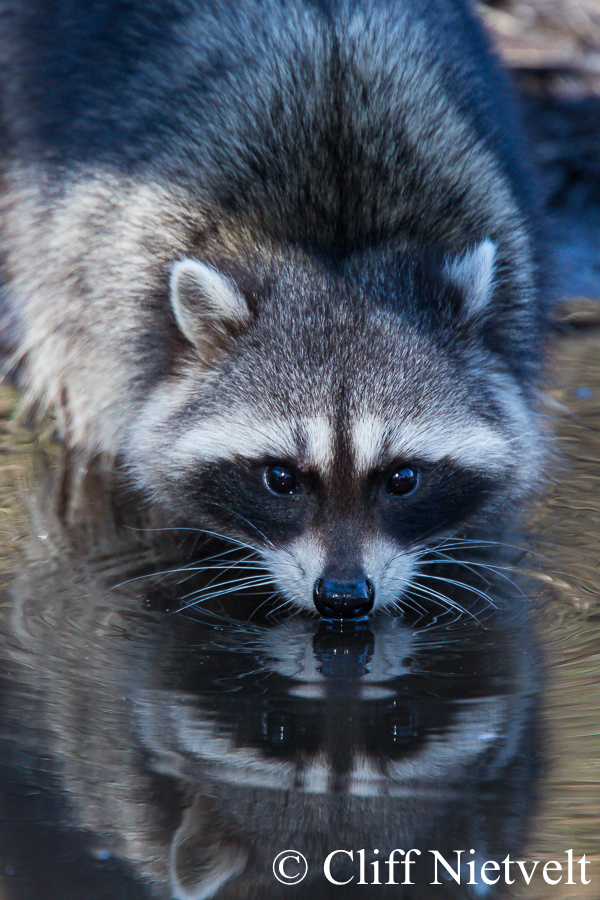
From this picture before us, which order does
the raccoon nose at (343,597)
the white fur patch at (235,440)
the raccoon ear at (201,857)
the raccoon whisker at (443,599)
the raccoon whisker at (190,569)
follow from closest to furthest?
the raccoon ear at (201,857) < the raccoon nose at (343,597) < the white fur patch at (235,440) < the raccoon whisker at (443,599) < the raccoon whisker at (190,569)

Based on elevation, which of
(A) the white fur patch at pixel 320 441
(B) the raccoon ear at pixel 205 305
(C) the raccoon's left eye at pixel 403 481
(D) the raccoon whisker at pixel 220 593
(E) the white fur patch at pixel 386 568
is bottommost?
(D) the raccoon whisker at pixel 220 593

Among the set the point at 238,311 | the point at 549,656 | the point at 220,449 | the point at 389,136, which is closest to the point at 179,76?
the point at 389,136

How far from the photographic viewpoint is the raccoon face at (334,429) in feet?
11.0

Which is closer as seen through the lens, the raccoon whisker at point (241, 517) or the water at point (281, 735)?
the water at point (281, 735)

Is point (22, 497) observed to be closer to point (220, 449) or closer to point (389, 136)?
point (220, 449)

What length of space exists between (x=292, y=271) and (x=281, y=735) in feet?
5.14

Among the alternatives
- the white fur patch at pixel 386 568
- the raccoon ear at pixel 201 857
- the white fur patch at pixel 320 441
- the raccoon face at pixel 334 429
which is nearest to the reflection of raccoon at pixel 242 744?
the raccoon ear at pixel 201 857

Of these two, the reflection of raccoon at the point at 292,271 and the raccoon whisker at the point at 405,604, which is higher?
the reflection of raccoon at the point at 292,271

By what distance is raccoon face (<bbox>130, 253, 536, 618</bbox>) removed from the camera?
3346 mm

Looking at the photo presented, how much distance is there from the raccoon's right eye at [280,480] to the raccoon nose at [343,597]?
12.5 inches

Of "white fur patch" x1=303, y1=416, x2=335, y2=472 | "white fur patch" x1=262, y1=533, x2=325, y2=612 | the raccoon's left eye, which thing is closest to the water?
"white fur patch" x1=262, y1=533, x2=325, y2=612

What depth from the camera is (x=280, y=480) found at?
3.45 metres

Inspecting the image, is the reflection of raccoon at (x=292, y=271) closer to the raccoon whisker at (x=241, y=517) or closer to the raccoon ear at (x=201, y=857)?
the raccoon whisker at (x=241, y=517)

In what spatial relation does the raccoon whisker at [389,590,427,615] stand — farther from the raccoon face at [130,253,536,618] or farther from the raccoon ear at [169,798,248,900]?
the raccoon ear at [169,798,248,900]
